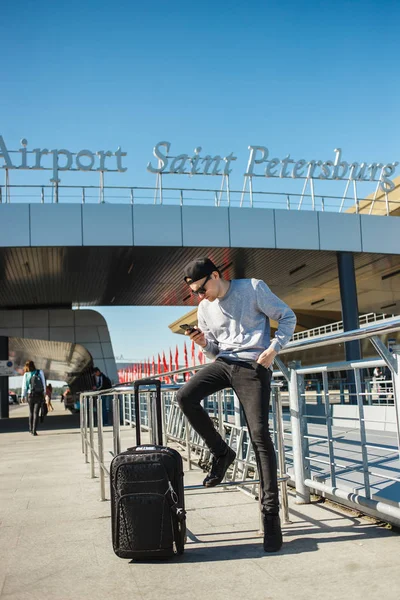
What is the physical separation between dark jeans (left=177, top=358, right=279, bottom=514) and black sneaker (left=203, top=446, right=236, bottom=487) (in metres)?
0.04

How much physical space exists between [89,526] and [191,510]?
2.72 feet

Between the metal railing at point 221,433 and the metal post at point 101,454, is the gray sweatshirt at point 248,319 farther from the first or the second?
the metal post at point 101,454

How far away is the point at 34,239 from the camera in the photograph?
1722 cm

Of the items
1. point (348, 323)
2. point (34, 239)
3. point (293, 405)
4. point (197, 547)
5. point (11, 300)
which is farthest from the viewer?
point (11, 300)

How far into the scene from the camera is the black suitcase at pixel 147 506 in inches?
124

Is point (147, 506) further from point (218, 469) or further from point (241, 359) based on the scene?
point (241, 359)

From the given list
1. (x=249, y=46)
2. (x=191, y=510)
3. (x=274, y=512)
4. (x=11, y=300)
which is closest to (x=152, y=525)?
(x=274, y=512)

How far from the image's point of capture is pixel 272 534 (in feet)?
10.6

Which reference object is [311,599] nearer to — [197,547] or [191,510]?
[197,547]

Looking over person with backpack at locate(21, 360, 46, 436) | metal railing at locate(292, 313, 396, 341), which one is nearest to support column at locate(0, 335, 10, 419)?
person with backpack at locate(21, 360, 46, 436)

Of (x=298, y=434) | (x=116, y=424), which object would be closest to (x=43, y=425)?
(x=116, y=424)

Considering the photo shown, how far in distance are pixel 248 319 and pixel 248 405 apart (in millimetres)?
509

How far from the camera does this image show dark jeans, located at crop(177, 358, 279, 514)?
338 centimetres

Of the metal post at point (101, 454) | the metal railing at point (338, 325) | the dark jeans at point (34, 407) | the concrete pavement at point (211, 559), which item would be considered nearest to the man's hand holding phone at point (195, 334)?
the concrete pavement at point (211, 559)
